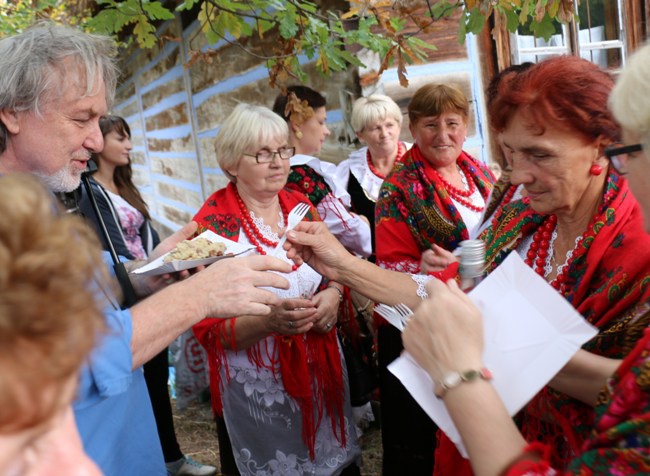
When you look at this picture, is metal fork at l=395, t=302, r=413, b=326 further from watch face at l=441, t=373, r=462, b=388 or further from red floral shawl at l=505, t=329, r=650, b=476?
red floral shawl at l=505, t=329, r=650, b=476

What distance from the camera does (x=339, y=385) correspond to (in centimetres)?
268

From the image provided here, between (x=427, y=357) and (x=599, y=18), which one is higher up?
(x=599, y=18)

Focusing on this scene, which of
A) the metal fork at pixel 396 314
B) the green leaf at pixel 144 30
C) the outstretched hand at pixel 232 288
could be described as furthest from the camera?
the green leaf at pixel 144 30

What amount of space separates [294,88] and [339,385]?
204 centimetres

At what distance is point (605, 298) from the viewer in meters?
1.42

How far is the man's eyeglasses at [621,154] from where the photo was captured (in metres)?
1.16

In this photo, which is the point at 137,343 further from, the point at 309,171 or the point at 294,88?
the point at 294,88

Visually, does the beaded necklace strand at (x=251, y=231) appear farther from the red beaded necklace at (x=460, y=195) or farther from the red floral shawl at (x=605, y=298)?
the red floral shawl at (x=605, y=298)

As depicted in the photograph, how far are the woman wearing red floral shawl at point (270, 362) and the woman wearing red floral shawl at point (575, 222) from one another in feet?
3.09

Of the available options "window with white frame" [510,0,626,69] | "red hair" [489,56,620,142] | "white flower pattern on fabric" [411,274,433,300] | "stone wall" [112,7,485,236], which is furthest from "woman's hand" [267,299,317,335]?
"window with white frame" [510,0,626,69]

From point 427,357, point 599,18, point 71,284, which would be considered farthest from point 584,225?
point 599,18

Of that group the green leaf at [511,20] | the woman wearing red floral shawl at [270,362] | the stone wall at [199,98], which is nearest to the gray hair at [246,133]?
the woman wearing red floral shawl at [270,362]

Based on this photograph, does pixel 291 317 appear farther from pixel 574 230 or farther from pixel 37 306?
pixel 37 306

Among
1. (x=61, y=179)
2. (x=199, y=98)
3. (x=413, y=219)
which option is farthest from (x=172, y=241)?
(x=199, y=98)
